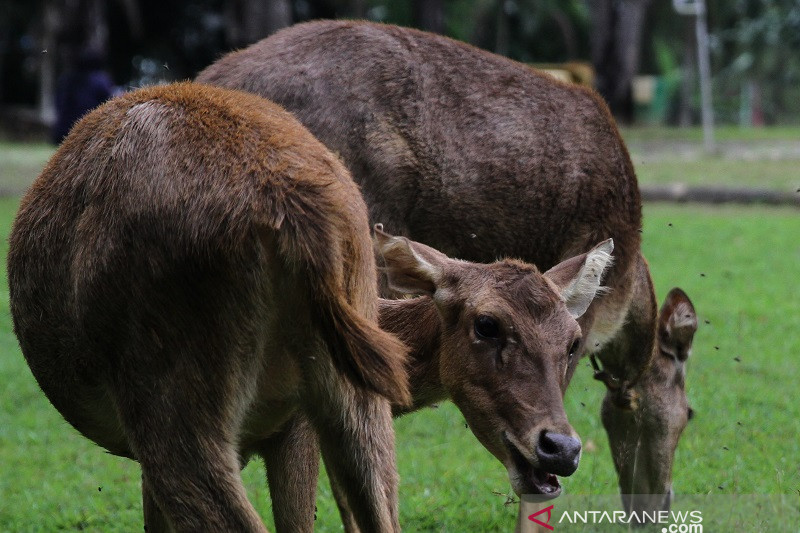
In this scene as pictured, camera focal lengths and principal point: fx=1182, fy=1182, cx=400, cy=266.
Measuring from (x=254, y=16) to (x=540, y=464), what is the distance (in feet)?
49.0

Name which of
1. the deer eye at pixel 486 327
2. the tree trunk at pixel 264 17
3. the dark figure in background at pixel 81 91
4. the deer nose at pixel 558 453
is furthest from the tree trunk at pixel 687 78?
the deer nose at pixel 558 453

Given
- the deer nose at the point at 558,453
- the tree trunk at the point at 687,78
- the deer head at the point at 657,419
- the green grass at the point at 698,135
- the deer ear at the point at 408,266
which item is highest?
the deer ear at the point at 408,266

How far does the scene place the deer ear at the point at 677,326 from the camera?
6504 mm

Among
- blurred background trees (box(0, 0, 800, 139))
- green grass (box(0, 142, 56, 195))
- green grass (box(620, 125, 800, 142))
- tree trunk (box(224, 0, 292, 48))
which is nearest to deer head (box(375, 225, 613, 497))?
tree trunk (box(224, 0, 292, 48))

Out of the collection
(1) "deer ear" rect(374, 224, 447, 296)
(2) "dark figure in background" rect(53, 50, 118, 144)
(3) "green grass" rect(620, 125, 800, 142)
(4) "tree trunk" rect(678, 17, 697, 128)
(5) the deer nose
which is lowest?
(4) "tree trunk" rect(678, 17, 697, 128)

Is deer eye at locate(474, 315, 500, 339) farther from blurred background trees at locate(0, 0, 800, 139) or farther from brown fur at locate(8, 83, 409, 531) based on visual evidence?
blurred background trees at locate(0, 0, 800, 139)

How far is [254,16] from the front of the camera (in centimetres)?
1809

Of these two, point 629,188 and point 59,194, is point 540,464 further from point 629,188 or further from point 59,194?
point 629,188

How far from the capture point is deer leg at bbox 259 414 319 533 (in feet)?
14.9

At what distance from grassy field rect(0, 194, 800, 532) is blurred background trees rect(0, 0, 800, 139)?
21222 millimetres

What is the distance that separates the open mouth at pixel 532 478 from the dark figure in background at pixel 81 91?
36.7 ft

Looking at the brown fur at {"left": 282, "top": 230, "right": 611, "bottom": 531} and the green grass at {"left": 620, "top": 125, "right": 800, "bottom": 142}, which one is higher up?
the brown fur at {"left": 282, "top": 230, "right": 611, "bottom": 531}

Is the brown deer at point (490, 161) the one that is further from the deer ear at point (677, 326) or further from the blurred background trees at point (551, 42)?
the blurred background trees at point (551, 42)

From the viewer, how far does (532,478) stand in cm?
424
